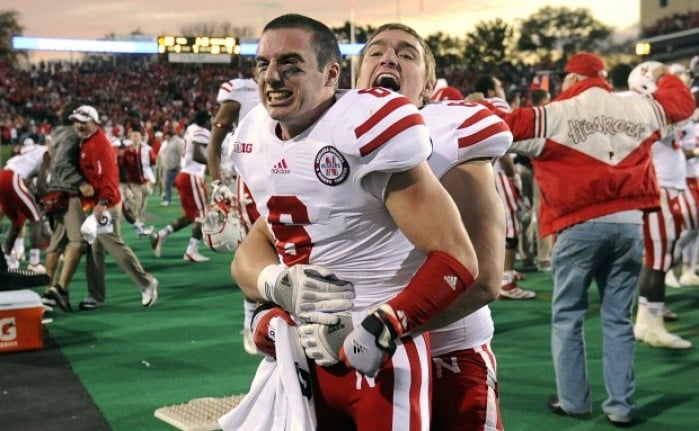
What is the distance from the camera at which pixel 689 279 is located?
9070 millimetres

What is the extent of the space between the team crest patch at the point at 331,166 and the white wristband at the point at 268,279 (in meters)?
0.32

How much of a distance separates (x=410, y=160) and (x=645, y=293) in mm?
5067

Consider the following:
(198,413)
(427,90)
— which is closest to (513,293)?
(198,413)

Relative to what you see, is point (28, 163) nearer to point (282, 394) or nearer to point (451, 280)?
point (282, 394)

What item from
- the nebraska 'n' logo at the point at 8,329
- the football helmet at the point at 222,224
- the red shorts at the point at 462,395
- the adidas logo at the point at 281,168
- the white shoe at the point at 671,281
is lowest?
the white shoe at the point at 671,281

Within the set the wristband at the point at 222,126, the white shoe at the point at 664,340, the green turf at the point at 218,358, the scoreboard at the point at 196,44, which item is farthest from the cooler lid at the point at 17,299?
the scoreboard at the point at 196,44

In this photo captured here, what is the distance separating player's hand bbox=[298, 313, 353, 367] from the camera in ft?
7.45

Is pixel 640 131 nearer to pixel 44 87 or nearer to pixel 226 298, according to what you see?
pixel 226 298

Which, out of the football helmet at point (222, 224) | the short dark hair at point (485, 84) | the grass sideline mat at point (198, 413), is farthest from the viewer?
the short dark hair at point (485, 84)

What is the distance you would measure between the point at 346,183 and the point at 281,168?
207 mm

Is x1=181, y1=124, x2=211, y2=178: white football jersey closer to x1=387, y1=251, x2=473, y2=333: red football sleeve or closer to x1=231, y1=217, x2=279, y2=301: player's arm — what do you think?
x1=231, y1=217, x2=279, y2=301: player's arm

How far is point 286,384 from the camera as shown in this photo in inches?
92.7

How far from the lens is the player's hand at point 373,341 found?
2.13 m

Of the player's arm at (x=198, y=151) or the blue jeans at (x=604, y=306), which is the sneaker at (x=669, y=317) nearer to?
the blue jeans at (x=604, y=306)
